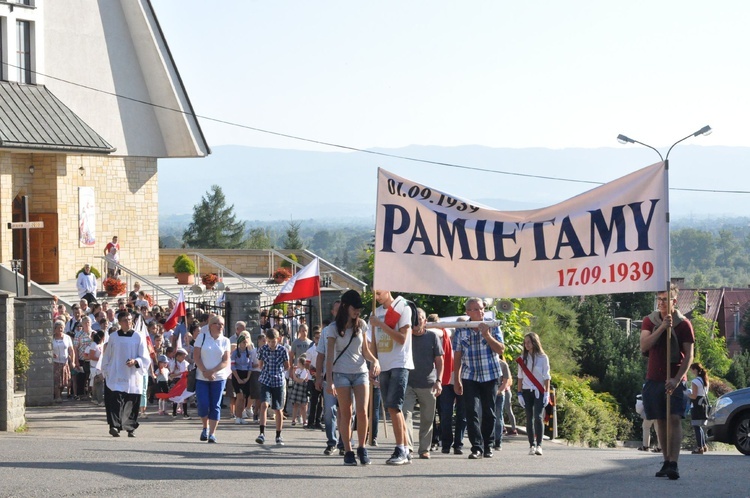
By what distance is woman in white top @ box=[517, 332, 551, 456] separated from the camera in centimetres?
1459

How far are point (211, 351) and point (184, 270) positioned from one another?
26893 millimetres

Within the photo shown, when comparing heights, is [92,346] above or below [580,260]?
below

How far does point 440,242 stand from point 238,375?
6.18 m

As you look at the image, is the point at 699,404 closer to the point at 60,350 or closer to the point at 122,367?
the point at 122,367

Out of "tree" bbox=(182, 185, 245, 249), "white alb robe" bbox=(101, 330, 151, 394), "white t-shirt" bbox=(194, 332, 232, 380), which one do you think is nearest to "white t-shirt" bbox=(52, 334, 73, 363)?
"white alb robe" bbox=(101, 330, 151, 394)

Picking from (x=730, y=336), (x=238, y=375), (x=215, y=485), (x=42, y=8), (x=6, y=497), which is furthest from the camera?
(x=730, y=336)

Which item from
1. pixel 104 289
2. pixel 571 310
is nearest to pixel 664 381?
pixel 104 289

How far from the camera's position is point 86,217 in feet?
133

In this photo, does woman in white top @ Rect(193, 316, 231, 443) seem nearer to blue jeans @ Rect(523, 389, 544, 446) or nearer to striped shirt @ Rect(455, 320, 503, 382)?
striped shirt @ Rect(455, 320, 503, 382)

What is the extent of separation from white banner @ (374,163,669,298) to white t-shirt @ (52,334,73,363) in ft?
32.3

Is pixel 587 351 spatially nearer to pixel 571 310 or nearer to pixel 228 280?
pixel 571 310

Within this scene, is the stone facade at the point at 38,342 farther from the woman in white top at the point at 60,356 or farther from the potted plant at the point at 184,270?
the potted plant at the point at 184,270

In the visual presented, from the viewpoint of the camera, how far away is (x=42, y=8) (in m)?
38.9

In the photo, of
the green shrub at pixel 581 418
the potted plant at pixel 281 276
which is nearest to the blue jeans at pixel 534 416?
the green shrub at pixel 581 418
